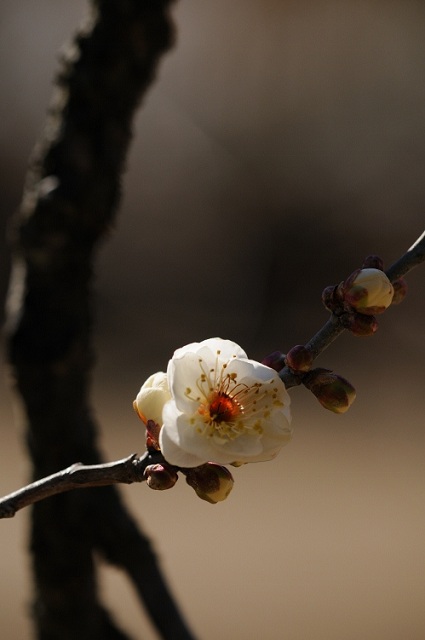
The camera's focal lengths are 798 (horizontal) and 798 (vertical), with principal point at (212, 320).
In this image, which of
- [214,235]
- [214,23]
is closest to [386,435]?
[214,235]

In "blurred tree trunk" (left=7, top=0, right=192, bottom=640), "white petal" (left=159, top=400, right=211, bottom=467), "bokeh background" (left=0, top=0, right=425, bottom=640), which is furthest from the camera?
"bokeh background" (left=0, top=0, right=425, bottom=640)

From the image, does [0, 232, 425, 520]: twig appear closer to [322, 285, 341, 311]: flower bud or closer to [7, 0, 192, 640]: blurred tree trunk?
[322, 285, 341, 311]: flower bud

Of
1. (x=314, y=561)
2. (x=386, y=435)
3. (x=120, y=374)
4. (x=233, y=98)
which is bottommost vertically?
(x=314, y=561)

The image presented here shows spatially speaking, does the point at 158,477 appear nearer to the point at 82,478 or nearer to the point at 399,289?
the point at 82,478

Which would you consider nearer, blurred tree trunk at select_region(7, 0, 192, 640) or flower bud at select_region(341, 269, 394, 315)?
flower bud at select_region(341, 269, 394, 315)

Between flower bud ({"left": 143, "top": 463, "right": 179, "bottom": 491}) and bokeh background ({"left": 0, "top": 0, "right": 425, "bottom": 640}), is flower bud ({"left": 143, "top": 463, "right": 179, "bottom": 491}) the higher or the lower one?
the lower one

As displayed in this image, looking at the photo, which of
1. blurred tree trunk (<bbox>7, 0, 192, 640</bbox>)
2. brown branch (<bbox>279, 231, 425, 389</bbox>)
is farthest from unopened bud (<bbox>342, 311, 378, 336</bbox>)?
blurred tree trunk (<bbox>7, 0, 192, 640</bbox>)

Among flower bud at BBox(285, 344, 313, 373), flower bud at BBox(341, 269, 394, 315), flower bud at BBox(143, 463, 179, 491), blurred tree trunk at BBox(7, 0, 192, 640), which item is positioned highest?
blurred tree trunk at BBox(7, 0, 192, 640)

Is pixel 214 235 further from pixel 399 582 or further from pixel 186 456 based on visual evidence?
pixel 186 456
